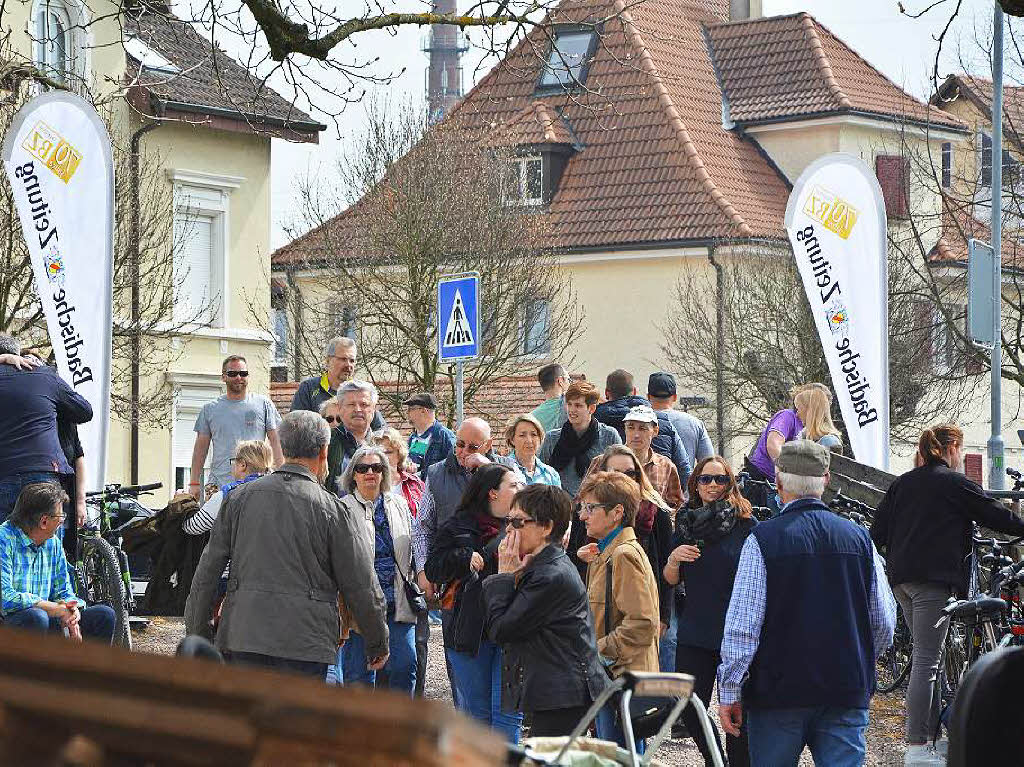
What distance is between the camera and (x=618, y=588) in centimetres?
797

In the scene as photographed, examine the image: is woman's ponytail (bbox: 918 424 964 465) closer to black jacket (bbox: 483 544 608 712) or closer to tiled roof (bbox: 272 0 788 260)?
black jacket (bbox: 483 544 608 712)

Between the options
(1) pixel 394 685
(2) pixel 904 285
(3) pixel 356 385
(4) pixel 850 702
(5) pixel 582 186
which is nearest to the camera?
(4) pixel 850 702

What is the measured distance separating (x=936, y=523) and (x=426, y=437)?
4601 millimetres

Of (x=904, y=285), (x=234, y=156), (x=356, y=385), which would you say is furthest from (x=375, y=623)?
(x=904, y=285)

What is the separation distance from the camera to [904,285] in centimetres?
4281

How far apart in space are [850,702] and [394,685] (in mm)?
3292

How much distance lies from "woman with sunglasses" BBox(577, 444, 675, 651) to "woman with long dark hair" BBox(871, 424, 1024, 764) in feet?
4.87

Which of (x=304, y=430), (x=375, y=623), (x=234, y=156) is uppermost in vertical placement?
(x=234, y=156)

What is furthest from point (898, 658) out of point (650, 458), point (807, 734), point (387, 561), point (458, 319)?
point (807, 734)

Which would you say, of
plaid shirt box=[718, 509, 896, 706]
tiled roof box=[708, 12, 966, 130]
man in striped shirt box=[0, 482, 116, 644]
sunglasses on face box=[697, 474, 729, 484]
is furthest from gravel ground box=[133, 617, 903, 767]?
tiled roof box=[708, 12, 966, 130]

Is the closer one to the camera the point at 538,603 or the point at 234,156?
the point at 538,603

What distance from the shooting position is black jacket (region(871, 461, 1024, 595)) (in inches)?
410

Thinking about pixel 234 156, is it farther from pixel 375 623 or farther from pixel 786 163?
pixel 375 623

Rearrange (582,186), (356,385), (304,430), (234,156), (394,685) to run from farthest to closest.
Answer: (582,186)
(234,156)
(356,385)
(394,685)
(304,430)
